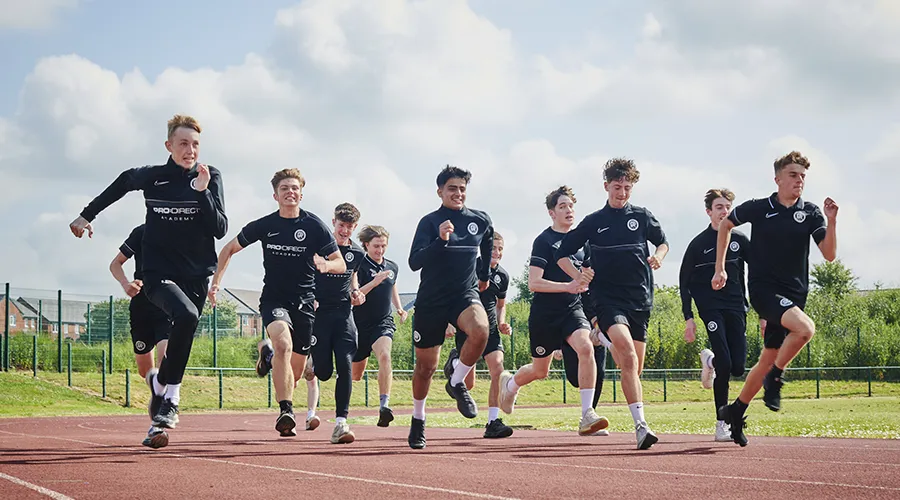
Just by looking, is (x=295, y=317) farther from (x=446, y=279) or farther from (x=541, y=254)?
(x=541, y=254)

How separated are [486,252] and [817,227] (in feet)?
9.66

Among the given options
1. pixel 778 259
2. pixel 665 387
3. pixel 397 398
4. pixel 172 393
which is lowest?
pixel 397 398

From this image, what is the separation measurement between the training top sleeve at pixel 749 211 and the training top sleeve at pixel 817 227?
426 millimetres

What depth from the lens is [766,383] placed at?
30.0 ft

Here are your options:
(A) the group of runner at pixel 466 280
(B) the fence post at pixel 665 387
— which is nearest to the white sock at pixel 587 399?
(A) the group of runner at pixel 466 280

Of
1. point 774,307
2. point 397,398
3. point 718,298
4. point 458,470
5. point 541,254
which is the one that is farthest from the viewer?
point 397,398

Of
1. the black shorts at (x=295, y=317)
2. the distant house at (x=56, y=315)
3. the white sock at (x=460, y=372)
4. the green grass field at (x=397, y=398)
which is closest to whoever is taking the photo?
the white sock at (x=460, y=372)

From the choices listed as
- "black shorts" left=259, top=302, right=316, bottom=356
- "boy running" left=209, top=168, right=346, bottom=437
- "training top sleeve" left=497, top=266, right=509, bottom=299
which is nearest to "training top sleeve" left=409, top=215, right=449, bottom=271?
"boy running" left=209, top=168, right=346, bottom=437

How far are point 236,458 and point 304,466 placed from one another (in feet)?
3.44

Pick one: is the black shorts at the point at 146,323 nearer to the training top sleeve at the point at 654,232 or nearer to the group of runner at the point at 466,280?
the group of runner at the point at 466,280

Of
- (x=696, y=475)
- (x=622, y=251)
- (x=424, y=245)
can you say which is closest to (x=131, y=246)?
(x=424, y=245)

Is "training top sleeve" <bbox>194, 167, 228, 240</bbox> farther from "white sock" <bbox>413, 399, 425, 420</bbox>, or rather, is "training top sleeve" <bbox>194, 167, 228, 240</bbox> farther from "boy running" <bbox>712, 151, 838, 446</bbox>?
"boy running" <bbox>712, 151, 838, 446</bbox>

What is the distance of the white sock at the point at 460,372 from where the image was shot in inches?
393

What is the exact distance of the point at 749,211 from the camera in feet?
30.1
